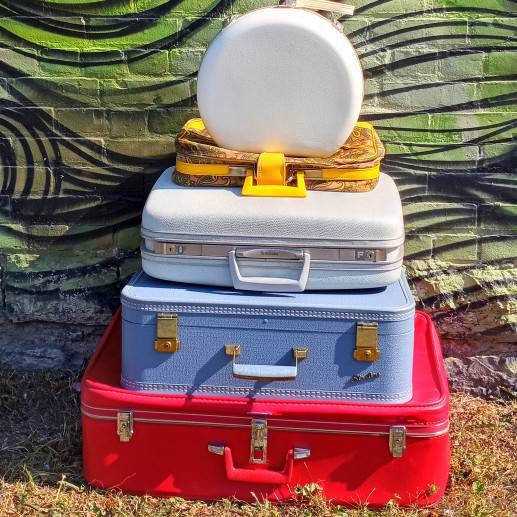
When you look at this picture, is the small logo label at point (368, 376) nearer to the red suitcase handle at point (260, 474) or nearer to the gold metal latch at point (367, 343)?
the gold metal latch at point (367, 343)

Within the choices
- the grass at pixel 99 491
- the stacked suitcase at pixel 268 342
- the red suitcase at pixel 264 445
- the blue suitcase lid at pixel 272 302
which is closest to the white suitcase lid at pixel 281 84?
the stacked suitcase at pixel 268 342

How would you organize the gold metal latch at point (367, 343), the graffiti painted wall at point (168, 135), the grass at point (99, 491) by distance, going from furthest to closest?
1. the graffiti painted wall at point (168, 135)
2. the grass at point (99, 491)
3. the gold metal latch at point (367, 343)

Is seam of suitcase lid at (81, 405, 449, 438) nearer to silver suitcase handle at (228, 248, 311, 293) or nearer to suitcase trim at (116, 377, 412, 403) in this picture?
suitcase trim at (116, 377, 412, 403)

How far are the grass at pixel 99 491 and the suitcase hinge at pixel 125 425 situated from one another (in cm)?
21

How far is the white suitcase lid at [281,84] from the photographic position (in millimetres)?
2531

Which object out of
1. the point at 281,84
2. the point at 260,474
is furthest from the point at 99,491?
the point at 281,84

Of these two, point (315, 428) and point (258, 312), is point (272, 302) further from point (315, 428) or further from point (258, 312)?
point (315, 428)

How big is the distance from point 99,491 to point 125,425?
271 millimetres

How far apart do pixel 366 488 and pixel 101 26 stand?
1.88 m

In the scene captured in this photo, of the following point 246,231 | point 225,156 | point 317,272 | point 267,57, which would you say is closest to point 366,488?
point 317,272

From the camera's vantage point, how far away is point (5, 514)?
8.57 feet

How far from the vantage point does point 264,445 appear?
2582mm

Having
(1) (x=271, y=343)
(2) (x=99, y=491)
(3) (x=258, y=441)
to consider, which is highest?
(1) (x=271, y=343)

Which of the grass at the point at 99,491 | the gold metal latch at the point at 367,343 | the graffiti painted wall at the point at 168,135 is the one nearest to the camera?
the gold metal latch at the point at 367,343
